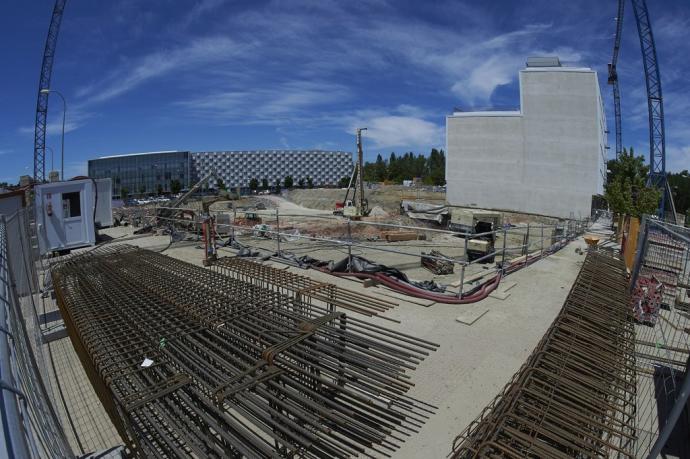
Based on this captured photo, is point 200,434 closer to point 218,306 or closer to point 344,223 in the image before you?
point 218,306

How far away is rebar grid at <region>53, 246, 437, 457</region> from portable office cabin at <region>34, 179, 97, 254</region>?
7.55 metres

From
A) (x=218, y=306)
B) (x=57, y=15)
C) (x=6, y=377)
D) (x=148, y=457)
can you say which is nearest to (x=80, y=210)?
(x=218, y=306)

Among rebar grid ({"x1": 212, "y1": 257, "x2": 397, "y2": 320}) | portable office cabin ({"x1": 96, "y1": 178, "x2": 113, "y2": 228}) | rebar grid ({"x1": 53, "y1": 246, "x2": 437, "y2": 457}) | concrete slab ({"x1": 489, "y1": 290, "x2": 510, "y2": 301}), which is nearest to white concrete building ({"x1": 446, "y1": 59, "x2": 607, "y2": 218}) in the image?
concrete slab ({"x1": 489, "y1": 290, "x2": 510, "y2": 301})

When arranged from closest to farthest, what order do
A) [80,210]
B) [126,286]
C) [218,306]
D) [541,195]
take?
[218,306] → [126,286] → [80,210] → [541,195]

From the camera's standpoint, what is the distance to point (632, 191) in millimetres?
21609

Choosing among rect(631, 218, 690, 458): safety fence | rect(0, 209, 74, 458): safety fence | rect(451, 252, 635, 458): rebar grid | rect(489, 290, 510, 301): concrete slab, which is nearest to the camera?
rect(0, 209, 74, 458): safety fence

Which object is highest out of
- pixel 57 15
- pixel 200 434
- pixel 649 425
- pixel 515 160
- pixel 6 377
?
pixel 57 15

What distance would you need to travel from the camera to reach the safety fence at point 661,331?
423 cm

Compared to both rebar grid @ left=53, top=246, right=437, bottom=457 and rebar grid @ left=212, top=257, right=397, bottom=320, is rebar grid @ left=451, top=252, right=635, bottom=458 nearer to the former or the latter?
rebar grid @ left=53, top=246, right=437, bottom=457

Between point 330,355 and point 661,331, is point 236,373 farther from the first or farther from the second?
point 661,331

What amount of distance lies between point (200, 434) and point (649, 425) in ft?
16.1

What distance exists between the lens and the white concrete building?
40250mm

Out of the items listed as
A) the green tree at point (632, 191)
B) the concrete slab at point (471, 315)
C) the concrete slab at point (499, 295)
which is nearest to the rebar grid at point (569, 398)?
the concrete slab at point (471, 315)

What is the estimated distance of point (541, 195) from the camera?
42156 mm
